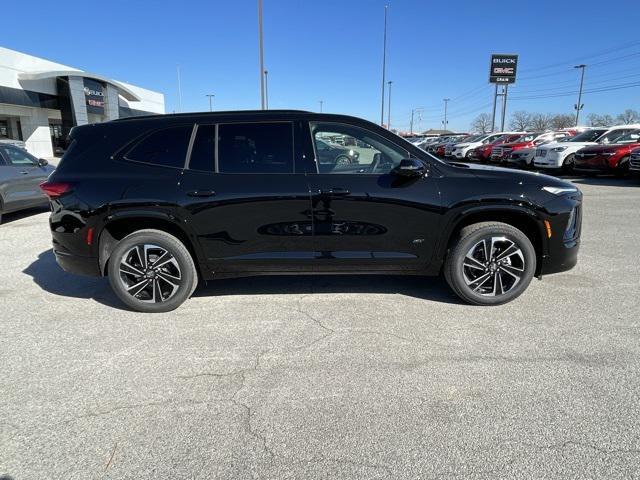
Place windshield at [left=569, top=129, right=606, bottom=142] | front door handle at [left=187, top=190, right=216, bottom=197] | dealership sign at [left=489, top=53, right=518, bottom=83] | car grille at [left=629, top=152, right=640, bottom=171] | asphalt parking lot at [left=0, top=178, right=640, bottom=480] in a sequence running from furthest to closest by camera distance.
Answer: dealership sign at [left=489, top=53, right=518, bottom=83], windshield at [left=569, top=129, right=606, bottom=142], car grille at [left=629, top=152, right=640, bottom=171], front door handle at [left=187, top=190, right=216, bottom=197], asphalt parking lot at [left=0, top=178, right=640, bottom=480]

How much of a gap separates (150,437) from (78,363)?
1.17 meters

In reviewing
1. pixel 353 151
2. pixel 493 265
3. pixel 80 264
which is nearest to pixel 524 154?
pixel 493 265

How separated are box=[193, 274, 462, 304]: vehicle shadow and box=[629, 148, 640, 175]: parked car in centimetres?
1200

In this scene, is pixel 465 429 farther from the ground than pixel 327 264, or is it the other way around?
pixel 327 264

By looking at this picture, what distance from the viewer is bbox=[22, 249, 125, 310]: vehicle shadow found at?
4457 millimetres

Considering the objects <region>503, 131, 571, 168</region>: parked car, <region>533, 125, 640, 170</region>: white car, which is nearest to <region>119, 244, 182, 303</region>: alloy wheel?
<region>533, 125, 640, 170</region>: white car

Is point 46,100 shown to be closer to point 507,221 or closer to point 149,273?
point 149,273

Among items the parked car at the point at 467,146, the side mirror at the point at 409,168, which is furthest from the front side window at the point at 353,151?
the parked car at the point at 467,146

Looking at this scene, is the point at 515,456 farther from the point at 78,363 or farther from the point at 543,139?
the point at 543,139

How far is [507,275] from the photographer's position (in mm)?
4020

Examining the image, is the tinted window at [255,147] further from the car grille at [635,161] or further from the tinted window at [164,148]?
the car grille at [635,161]

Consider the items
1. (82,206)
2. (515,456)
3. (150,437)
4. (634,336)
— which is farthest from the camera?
(82,206)

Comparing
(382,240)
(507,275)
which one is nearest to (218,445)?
(382,240)

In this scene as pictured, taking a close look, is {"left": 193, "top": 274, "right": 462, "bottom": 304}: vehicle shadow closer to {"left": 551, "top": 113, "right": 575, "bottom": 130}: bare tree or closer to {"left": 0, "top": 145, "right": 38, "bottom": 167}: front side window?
{"left": 0, "top": 145, "right": 38, "bottom": 167}: front side window
